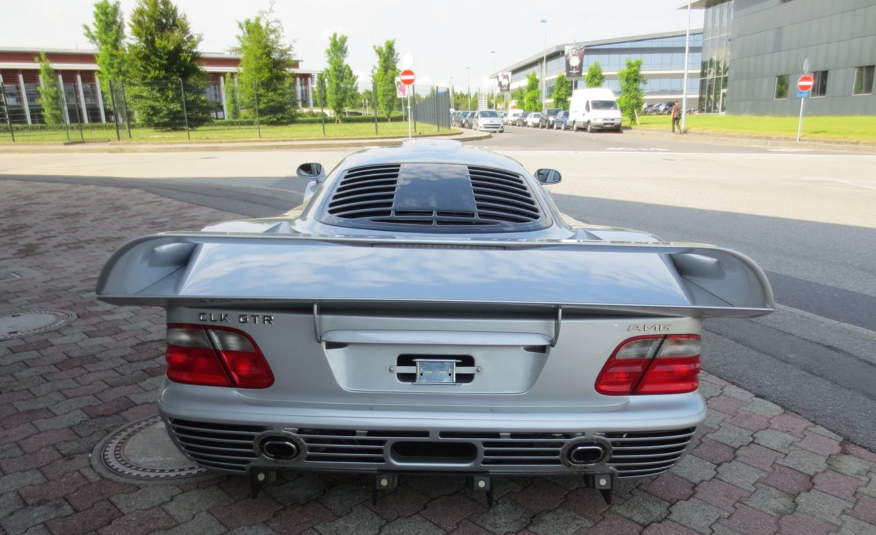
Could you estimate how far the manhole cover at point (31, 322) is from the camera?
4.95 m

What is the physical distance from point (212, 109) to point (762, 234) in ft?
91.0

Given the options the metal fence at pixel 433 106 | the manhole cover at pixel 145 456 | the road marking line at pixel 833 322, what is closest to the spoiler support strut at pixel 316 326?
the manhole cover at pixel 145 456

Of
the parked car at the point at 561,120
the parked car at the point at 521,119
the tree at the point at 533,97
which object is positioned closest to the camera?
the parked car at the point at 561,120

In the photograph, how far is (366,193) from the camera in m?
3.50

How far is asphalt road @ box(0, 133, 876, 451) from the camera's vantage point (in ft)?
13.8

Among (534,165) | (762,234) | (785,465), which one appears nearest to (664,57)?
(534,165)

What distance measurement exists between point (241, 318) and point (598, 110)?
39862mm

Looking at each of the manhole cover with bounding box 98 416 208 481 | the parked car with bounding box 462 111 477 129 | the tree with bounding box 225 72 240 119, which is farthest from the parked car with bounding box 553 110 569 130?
the manhole cover with bounding box 98 416 208 481

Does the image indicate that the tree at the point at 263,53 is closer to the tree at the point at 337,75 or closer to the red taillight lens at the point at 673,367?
the tree at the point at 337,75

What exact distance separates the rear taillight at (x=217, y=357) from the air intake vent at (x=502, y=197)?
150 centimetres

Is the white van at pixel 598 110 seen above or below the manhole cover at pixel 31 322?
above

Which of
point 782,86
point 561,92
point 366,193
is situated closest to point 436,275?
point 366,193

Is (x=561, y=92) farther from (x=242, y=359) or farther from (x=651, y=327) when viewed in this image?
(x=242, y=359)

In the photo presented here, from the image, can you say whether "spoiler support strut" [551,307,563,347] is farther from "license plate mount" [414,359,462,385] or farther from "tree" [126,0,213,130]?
"tree" [126,0,213,130]
